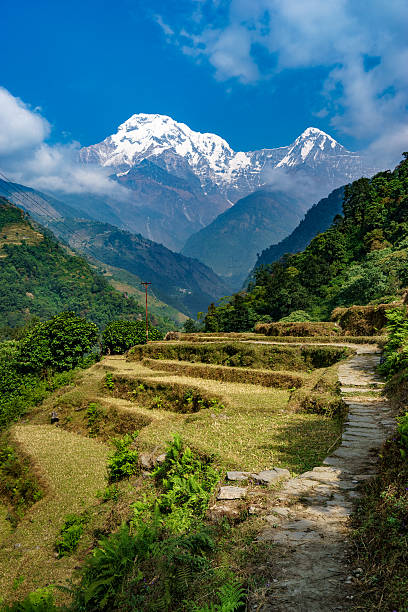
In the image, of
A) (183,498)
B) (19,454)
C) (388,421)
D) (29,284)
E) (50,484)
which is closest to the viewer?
(183,498)

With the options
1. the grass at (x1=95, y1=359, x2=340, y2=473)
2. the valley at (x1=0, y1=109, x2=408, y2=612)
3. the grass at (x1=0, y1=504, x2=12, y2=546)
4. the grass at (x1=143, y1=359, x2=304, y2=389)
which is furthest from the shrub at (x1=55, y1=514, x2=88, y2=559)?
the grass at (x1=143, y1=359, x2=304, y2=389)

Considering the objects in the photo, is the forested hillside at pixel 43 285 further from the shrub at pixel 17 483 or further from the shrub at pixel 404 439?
the shrub at pixel 404 439

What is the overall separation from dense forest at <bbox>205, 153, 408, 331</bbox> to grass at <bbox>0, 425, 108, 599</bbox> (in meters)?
30.9

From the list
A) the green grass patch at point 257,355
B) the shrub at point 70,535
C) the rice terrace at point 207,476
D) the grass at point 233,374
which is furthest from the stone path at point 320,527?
the green grass patch at point 257,355

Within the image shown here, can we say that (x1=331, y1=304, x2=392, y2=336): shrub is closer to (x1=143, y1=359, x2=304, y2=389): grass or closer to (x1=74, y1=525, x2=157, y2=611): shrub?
(x1=143, y1=359, x2=304, y2=389): grass

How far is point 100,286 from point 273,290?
110m

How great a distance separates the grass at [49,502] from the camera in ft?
29.5

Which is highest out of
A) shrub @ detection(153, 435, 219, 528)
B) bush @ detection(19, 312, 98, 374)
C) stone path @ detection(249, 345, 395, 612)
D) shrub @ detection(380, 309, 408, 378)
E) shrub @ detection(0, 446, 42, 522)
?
shrub @ detection(380, 309, 408, 378)

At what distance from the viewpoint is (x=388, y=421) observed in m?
7.84

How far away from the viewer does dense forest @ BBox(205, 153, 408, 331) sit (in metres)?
47.2

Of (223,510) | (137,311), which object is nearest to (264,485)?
(223,510)

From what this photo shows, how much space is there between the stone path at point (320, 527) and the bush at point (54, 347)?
29.2 metres

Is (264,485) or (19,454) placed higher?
(264,485)

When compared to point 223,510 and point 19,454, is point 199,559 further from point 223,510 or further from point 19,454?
point 19,454
